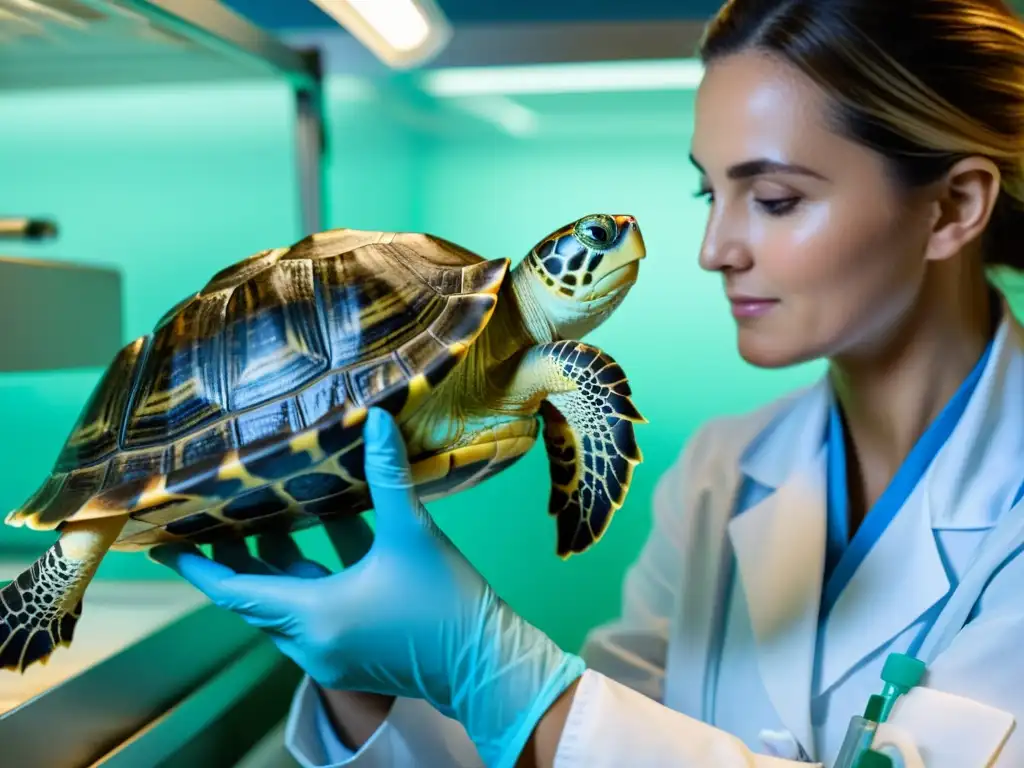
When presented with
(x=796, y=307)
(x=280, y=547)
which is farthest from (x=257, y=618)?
(x=796, y=307)

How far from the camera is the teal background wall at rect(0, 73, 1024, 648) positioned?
1134mm

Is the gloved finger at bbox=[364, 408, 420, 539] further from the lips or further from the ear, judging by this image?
the ear

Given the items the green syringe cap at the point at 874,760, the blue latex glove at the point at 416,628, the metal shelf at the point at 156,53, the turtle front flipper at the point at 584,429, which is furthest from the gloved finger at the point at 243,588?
the metal shelf at the point at 156,53

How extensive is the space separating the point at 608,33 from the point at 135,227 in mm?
904

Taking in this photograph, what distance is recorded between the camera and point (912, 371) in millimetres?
925

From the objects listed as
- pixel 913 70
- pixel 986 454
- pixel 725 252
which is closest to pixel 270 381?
pixel 725 252

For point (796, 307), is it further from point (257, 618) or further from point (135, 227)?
point (135, 227)

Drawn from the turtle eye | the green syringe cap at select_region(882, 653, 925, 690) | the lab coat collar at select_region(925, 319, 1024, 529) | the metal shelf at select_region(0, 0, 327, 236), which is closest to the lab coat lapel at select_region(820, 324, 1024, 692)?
the lab coat collar at select_region(925, 319, 1024, 529)

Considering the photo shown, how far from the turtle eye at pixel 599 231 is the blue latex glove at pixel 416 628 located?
26 centimetres

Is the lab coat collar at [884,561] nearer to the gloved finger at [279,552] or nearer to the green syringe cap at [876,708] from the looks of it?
the green syringe cap at [876,708]

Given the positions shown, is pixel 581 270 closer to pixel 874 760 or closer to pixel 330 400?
pixel 330 400

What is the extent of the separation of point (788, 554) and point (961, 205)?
0.44m

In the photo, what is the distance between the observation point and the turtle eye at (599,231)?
66 centimetres

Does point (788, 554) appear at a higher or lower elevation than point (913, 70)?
lower
